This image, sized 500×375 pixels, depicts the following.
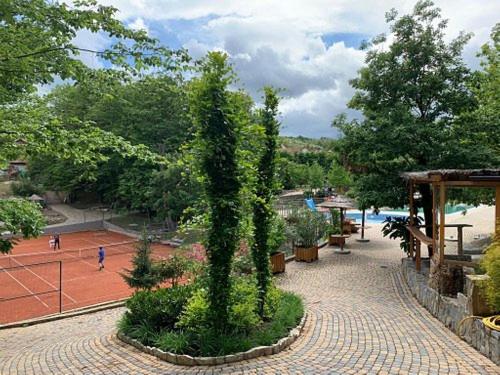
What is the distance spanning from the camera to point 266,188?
26.1 feet

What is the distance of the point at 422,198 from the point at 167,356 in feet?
33.5

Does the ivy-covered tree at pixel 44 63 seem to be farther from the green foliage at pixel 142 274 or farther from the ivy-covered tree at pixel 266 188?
the green foliage at pixel 142 274

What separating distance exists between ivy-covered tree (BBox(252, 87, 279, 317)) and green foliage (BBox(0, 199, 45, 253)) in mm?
3798

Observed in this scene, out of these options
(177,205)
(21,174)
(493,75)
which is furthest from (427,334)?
(21,174)

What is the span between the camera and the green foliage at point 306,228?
15.0 metres

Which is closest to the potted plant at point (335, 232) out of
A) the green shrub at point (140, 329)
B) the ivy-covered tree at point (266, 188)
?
the ivy-covered tree at point (266, 188)

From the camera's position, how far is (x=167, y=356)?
20.6 feet

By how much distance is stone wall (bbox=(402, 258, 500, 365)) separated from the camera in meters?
5.48

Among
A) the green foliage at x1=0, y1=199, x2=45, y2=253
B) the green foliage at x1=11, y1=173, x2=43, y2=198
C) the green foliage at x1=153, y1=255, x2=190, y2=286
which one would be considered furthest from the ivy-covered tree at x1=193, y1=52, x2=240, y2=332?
the green foliage at x1=11, y1=173, x2=43, y2=198

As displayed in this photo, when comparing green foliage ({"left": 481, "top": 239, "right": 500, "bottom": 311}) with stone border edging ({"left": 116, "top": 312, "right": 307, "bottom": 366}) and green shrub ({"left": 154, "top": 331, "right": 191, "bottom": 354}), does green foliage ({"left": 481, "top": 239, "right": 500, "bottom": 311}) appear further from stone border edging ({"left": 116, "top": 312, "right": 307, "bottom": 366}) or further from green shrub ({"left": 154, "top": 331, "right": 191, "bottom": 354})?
green shrub ({"left": 154, "top": 331, "right": 191, "bottom": 354})

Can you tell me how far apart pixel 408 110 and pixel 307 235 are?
5.62 metres

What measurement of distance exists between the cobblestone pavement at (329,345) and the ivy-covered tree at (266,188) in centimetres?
147

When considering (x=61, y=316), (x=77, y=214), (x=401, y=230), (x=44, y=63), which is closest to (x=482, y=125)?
(x=401, y=230)

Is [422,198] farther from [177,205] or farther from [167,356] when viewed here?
[177,205]
